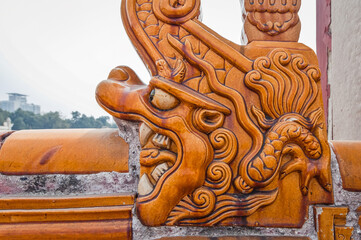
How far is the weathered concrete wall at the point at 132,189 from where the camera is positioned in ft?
2.51

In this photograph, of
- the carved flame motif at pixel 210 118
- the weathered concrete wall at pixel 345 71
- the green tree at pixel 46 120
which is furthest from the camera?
the green tree at pixel 46 120

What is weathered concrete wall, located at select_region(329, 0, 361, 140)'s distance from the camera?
189 cm

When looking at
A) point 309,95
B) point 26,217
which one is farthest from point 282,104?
point 26,217

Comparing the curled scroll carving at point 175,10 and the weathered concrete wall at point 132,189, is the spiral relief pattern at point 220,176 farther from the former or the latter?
the curled scroll carving at point 175,10

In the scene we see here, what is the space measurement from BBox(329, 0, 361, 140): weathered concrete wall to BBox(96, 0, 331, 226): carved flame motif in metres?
1.25

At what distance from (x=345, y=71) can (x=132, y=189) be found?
2030 millimetres

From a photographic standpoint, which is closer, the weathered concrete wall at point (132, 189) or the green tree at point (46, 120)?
the weathered concrete wall at point (132, 189)

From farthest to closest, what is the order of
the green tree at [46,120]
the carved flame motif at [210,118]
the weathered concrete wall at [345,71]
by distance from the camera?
the green tree at [46,120]
the weathered concrete wall at [345,71]
the carved flame motif at [210,118]

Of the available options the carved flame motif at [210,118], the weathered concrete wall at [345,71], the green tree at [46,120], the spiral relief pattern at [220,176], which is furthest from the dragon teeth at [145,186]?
the green tree at [46,120]

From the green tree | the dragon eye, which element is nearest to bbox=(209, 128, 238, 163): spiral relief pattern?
→ the dragon eye

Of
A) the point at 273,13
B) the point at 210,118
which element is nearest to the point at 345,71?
the point at 273,13

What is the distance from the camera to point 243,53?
0.82m

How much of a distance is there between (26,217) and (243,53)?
2.56 ft

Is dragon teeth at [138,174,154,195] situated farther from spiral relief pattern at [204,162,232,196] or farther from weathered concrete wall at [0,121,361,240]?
spiral relief pattern at [204,162,232,196]
